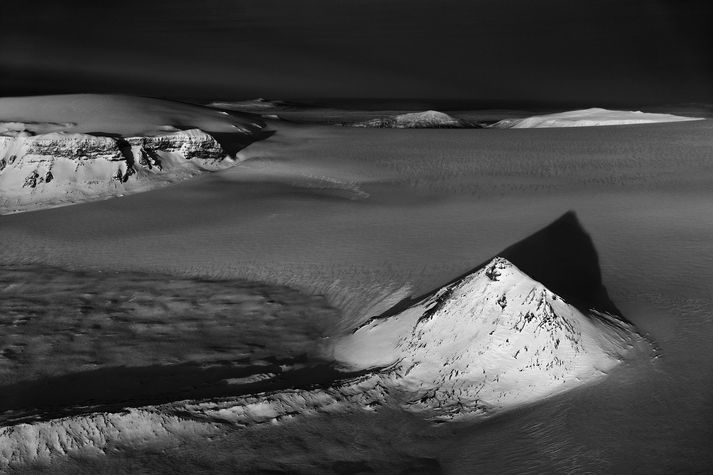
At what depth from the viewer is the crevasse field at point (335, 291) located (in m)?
6.39

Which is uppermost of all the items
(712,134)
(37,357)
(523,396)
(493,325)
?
(712,134)

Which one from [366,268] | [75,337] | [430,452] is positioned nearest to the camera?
[430,452]

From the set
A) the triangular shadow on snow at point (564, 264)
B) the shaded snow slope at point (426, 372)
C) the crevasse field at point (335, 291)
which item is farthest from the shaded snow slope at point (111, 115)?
the shaded snow slope at point (426, 372)

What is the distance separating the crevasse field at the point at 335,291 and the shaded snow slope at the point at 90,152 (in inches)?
43.4

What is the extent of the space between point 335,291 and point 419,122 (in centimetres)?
3698

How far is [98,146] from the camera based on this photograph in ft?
65.2

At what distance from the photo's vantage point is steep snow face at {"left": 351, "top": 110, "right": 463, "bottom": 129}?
151 feet

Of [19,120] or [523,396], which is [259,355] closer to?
[523,396]

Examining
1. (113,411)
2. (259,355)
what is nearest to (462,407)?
(259,355)

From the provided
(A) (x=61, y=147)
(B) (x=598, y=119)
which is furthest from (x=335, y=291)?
(B) (x=598, y=119)

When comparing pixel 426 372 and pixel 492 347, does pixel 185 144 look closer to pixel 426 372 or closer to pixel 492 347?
pixel 426 372

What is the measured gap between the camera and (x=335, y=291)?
11469 millimetres

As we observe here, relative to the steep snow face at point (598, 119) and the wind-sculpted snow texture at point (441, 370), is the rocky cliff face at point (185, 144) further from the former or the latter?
the steep snow face at point (598, 119)

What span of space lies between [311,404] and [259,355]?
80.1 inches
